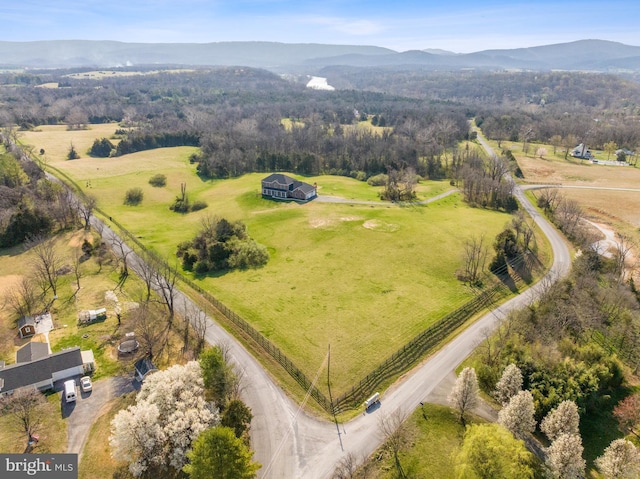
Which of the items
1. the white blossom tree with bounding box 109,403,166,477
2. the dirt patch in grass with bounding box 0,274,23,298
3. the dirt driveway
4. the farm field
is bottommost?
the dirt patch in grass with bounding box 0,274,23,298

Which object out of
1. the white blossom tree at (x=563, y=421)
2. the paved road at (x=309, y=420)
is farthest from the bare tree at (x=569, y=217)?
the white blossom tree at (x=563, y=421)

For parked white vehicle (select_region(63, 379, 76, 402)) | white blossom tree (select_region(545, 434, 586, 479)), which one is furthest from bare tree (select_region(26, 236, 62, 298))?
white blossom tree (select_region(545, 434, 586, 479))

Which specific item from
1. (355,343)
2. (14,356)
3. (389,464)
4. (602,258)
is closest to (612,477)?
(389,464)

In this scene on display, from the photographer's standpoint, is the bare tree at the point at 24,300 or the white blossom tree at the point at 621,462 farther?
the bare tree at the point at 24,300

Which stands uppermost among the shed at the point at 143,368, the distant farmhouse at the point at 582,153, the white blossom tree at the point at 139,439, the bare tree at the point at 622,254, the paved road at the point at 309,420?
the distant farmhouse at the point at 582,153

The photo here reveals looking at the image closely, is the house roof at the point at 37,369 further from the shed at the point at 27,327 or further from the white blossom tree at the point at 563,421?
the white blossom tree at the point at 563,421

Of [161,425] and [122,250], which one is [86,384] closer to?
[161,425]

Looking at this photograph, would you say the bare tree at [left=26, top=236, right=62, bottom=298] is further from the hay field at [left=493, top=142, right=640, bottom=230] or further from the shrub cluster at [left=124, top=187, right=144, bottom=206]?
the hay field at [left=493, top=142, right=640, bottom=230]

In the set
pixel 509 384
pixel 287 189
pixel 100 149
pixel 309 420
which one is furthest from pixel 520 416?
pixel 100 149
